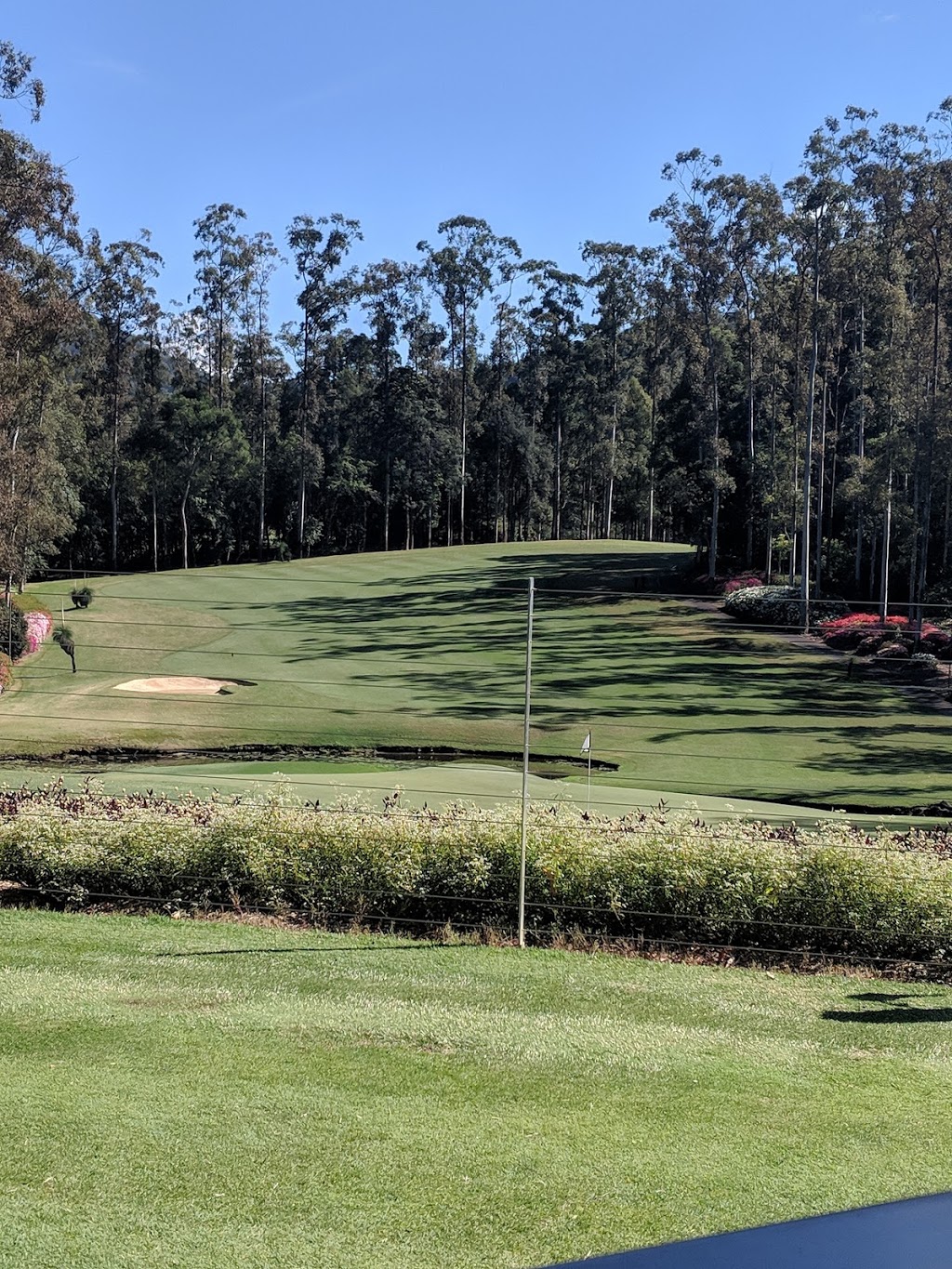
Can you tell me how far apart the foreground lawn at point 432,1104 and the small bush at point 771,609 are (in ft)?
85.1

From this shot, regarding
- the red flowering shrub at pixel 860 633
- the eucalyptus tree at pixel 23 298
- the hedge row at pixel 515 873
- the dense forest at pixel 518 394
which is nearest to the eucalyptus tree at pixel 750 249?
the dense forest at pixel 518 394

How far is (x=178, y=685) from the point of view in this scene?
23234mm

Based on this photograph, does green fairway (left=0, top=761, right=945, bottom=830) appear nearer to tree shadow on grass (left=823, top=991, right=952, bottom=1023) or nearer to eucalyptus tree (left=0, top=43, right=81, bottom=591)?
tree shadow on grass (left=823, top=991, right=952, bottom=1023)

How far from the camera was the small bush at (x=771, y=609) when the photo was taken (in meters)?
32.1

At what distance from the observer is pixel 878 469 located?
29.8 metres

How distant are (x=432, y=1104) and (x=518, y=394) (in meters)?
62.1

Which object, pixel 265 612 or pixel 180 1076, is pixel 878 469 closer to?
pixel 265 612

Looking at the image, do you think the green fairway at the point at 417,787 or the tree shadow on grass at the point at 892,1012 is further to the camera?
the green fairway at the point at 417,787

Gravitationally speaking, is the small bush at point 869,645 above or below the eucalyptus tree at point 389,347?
below

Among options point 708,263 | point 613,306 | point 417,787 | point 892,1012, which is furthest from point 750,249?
point 892,1012

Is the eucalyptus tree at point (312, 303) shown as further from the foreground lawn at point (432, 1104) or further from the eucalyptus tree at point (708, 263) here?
the foreground lawn at point (432, 1104)

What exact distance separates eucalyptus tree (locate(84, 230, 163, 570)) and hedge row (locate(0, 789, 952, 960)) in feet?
138

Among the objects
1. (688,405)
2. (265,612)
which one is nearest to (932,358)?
(688,405)

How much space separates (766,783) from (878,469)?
17.0m
